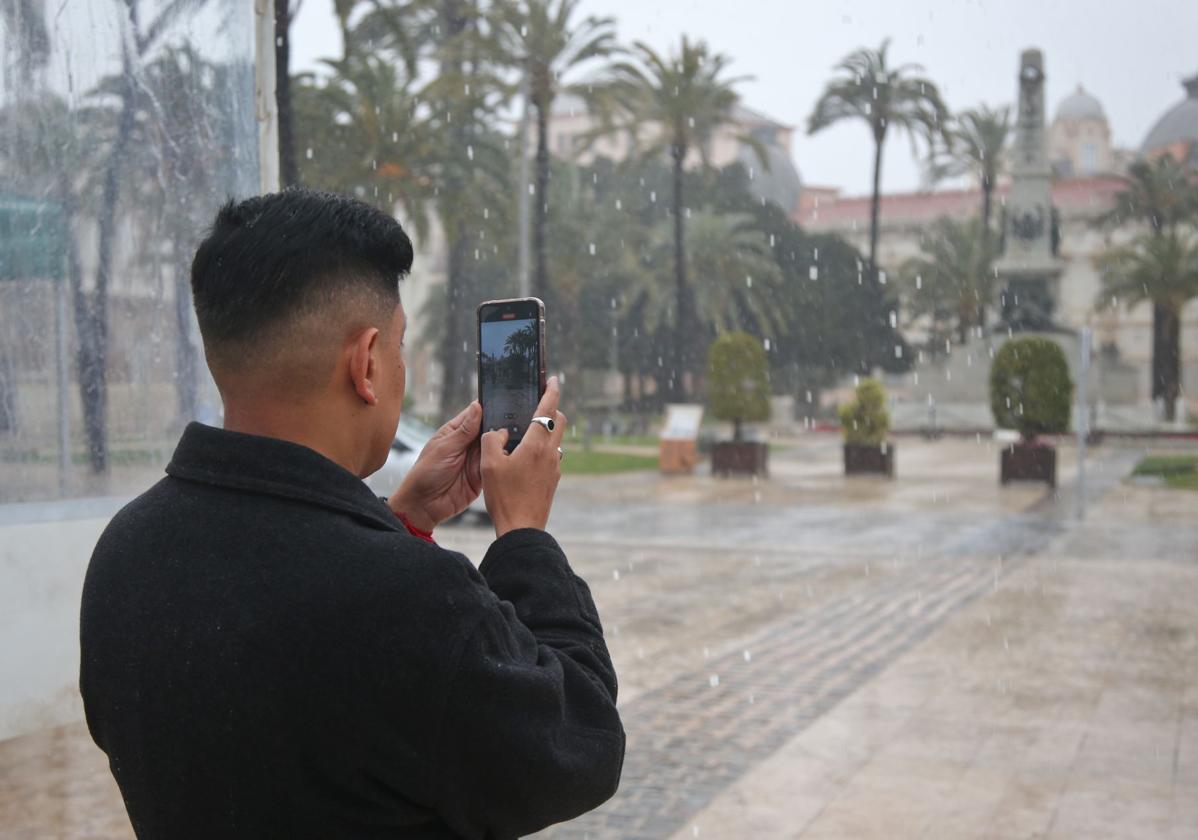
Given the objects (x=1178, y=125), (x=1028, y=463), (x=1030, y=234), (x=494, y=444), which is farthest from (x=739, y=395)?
(x=1178, y=125)

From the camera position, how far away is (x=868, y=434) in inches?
925

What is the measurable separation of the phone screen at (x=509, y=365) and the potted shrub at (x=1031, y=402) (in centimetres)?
2058

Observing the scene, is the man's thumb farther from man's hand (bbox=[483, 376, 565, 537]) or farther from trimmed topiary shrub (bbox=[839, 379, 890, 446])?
trimmed topiary shrub (bbox=[839, 379, 890, 446])

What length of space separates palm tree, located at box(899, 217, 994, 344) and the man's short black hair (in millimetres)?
49013

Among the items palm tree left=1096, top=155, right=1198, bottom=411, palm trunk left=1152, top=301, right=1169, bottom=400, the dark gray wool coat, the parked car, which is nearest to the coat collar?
the dark gray wool coat

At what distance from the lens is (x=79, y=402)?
17.4 feet

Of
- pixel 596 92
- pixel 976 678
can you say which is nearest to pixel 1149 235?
pixel 596 92

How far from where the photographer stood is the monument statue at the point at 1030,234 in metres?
37.0

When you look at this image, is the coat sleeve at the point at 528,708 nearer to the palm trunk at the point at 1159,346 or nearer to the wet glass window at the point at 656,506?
the wet glass window at the point at 656,506

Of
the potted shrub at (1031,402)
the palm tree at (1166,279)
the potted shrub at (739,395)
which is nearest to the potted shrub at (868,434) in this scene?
the potted shrub at (739,395)

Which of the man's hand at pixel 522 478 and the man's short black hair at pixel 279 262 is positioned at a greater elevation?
the man's short black hair at pixel 279 262

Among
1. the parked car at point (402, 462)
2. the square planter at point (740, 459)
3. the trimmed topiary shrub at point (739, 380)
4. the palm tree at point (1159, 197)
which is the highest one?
the palm tree at point (1159, 197)

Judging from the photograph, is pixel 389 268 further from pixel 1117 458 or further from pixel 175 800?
pixel 1117 458

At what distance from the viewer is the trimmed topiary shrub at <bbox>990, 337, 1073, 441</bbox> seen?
21797mm
